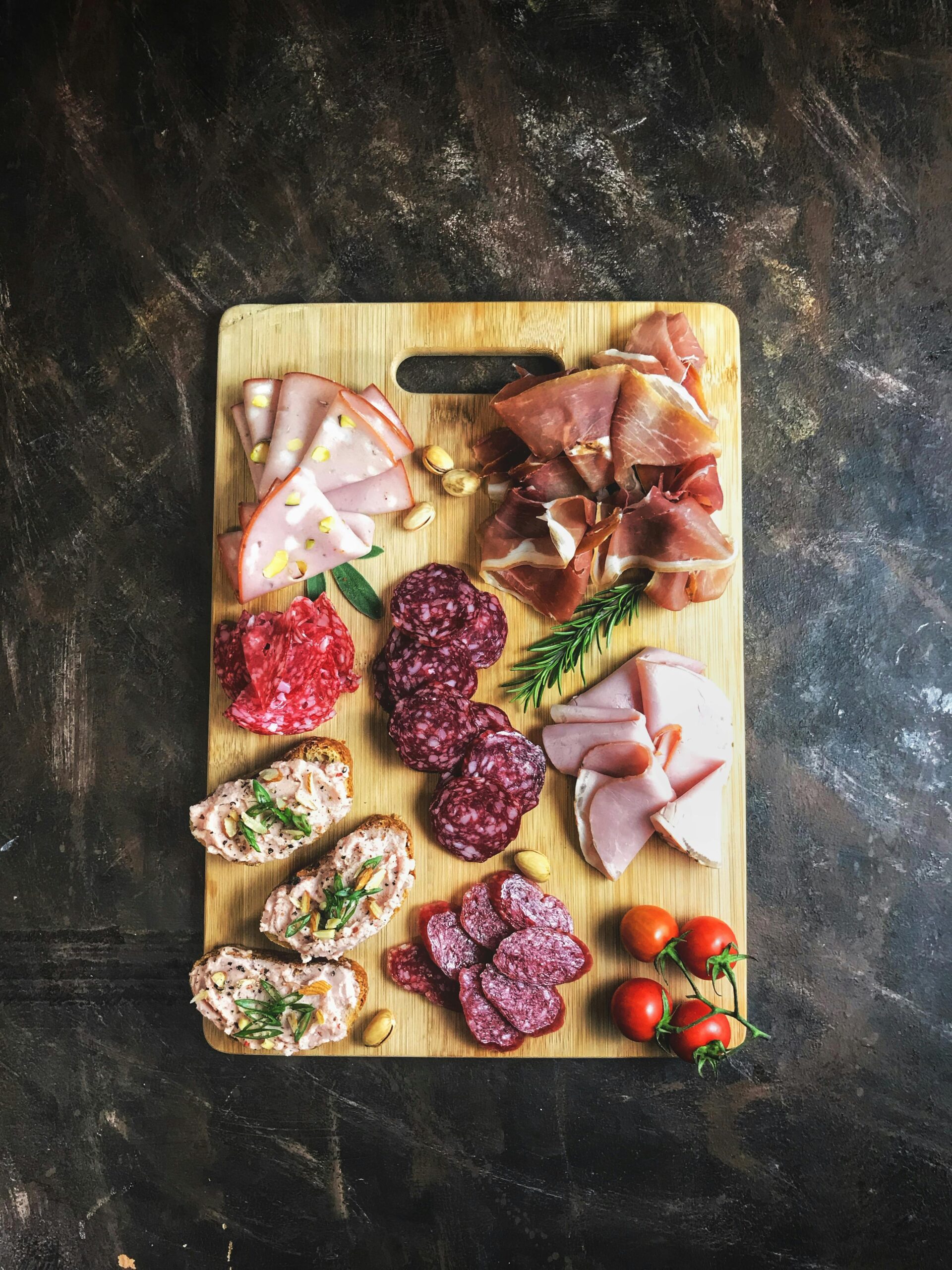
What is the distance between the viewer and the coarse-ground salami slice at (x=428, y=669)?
1.85 m

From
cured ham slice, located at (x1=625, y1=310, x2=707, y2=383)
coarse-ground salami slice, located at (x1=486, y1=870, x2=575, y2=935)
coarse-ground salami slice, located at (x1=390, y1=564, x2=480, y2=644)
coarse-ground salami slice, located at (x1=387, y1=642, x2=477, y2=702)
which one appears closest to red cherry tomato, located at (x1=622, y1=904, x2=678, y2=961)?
coarse-ground salami slice, located at (x1=486, y1=870, x2=575, y2=935)

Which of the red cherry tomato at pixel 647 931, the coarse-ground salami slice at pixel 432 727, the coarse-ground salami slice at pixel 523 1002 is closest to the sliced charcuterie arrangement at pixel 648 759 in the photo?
the red cherry tomato at pixel 647 931

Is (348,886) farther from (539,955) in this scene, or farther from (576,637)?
(576,637)

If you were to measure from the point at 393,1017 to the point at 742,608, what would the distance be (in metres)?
1.26

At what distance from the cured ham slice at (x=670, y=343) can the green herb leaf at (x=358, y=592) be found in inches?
32.1

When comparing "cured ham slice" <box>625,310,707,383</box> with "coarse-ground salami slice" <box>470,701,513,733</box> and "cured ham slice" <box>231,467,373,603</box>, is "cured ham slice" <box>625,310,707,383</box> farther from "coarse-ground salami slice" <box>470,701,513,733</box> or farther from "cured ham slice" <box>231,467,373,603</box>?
"coarse-ground salami slice" <box>470,701,513,733</box>

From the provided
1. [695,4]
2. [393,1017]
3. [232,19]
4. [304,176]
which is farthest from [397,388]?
[393,1017]

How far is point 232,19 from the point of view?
6.51 feet

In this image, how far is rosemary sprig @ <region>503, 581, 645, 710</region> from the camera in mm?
1878

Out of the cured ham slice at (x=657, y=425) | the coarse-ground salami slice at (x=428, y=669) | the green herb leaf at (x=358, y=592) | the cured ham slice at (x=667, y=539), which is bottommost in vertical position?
the coarse-ground salami slice at (x=428, y=669)

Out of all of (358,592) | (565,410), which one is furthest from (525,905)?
(565,410)

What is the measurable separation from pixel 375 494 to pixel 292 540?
0.22 m

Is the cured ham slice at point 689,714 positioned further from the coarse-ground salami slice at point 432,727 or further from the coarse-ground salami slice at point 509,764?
the coarse-ground salami slice at point 432,727

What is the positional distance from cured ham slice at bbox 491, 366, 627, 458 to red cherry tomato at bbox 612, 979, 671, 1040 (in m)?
1.18
